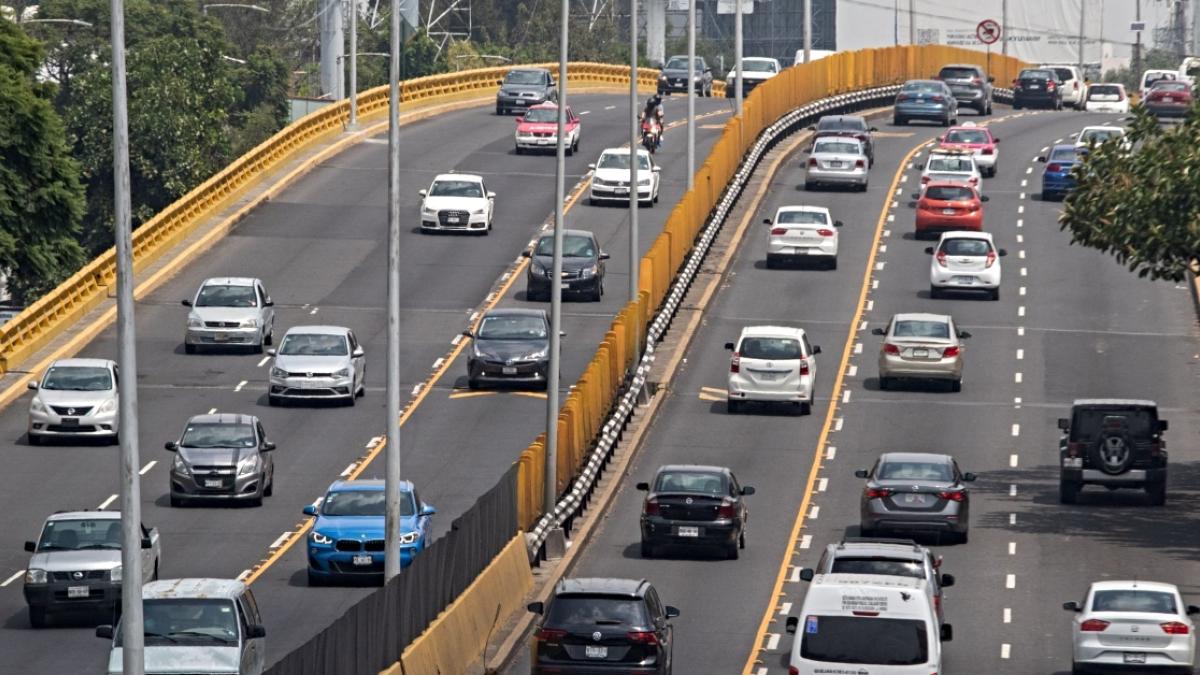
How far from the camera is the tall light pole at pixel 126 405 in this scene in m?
19.0

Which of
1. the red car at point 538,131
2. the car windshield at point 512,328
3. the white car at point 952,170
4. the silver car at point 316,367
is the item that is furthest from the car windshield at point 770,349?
the red car at point 538,131

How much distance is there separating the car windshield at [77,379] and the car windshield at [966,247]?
23774mm

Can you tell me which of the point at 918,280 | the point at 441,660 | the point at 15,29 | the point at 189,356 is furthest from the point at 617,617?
the point at 918,280

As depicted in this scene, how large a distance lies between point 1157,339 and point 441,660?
111 feet

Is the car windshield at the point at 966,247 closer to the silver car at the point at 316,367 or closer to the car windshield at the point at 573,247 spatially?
the car windshield at the point at 573,247

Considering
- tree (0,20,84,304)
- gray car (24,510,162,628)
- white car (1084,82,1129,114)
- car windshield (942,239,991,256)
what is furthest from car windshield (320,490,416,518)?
white car (1084,82,1129,114)

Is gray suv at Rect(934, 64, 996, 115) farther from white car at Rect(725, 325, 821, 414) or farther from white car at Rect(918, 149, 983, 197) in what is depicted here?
white car at Rect(725, 325, 821, 414)

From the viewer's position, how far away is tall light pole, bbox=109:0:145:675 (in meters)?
19.0

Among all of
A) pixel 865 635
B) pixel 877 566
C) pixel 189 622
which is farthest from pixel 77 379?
pixel 865 635

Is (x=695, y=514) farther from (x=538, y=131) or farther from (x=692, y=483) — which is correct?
(x=538, y=131)

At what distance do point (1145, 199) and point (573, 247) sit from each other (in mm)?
17796

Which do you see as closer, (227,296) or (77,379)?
(77,379)

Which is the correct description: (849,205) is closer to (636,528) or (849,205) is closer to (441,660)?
(636,528)

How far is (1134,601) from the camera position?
2891cm
